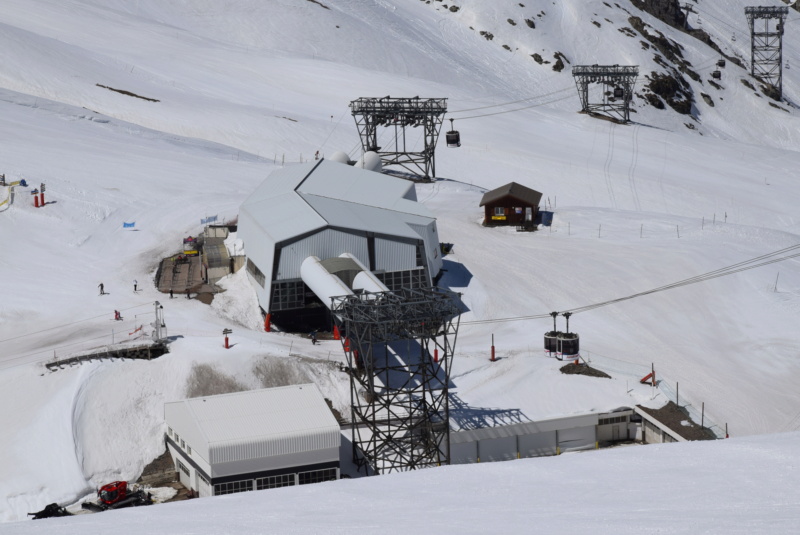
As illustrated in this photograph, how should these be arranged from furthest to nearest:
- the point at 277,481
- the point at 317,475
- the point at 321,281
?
the point at 321,281
the point at 317,475
the point at 277,481

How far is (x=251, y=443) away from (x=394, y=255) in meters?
19.8

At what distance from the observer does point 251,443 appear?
42750mm

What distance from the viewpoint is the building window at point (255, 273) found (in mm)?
59500

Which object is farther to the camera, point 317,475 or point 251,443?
point 317,475

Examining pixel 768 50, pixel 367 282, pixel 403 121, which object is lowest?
pixel 367 282

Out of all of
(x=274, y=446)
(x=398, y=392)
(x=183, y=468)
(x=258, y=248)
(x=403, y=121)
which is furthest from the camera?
(x=403, y=121)

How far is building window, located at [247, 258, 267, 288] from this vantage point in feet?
195

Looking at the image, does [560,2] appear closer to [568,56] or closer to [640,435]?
[568,56]

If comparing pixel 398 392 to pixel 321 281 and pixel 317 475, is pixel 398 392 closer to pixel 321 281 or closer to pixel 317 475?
pixel 317 475

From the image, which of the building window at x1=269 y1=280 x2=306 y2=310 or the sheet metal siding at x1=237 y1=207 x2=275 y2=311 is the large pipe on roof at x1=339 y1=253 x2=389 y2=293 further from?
the sheet metal siding at x1=237 y1=207 x2=275 y2=311

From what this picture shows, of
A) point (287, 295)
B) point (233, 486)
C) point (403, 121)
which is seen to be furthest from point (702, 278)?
point (233, 486)

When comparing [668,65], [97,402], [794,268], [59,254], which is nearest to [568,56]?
[668,65]

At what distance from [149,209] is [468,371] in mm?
29642

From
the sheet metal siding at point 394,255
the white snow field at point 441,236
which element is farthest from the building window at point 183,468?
the sheet metal siding at point 394,255
